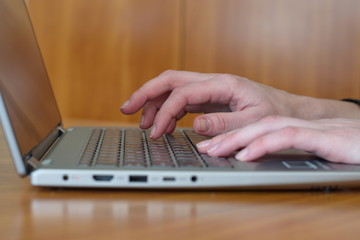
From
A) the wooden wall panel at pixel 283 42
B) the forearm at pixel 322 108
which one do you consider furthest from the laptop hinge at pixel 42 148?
the wooden wall panel at pixel 283 42

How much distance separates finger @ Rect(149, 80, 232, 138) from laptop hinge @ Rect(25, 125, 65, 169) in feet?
0.59

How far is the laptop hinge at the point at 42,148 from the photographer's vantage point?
20.8 inches

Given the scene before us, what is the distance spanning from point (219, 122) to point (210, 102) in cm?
12

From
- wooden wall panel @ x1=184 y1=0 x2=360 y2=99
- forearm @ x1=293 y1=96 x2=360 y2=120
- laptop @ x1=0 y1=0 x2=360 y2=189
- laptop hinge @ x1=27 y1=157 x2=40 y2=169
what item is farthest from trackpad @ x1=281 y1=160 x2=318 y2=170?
wooden wall panel @ x1=184 y1=0 x2=360 y2=99

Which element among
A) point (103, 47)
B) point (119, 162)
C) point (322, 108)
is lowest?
point (103, 47)

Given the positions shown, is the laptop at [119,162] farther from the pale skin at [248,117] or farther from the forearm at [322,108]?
the forearm at [322,108]

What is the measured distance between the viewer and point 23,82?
0.73 meters

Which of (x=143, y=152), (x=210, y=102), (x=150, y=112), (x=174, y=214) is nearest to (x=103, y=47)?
(x=150, y=112)

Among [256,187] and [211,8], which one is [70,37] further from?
[256,187]

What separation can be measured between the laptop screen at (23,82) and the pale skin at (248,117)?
18 cm

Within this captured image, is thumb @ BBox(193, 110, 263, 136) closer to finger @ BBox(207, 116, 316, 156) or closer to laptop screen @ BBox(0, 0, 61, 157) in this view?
finger @ BBox(207, 116, 316, 156)

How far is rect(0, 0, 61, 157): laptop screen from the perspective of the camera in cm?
58

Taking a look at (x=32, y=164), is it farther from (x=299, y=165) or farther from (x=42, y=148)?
(x=299, y=165)

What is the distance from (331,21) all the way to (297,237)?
5.81 feet
